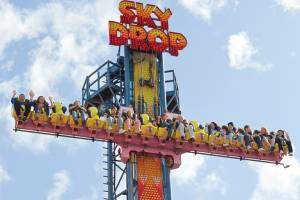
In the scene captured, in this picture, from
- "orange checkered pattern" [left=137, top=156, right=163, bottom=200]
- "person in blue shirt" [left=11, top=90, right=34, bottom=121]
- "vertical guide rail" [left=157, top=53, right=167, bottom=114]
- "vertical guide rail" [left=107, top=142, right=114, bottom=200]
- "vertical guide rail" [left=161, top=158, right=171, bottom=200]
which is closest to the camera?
"person in blue shirt" [left=11, top=90, right=34, bottom=121]

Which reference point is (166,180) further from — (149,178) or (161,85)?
(161,85)

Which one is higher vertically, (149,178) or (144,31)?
(144,31)

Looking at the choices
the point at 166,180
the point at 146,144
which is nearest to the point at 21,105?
the point at 146,144

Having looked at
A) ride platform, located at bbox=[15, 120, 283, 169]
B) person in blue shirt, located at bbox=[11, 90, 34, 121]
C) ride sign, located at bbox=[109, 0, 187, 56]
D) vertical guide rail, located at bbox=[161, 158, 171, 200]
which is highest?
ride sign, located at bbox=[109, 0, 187, 56]

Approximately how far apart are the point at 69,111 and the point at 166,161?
551cm

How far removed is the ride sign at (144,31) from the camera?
46500mm

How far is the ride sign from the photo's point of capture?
1831 inches

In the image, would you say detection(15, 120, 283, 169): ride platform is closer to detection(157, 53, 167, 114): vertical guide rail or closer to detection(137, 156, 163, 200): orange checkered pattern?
detection(137, 156, 163, 200): orange checkered pattern

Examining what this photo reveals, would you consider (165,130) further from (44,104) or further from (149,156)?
(44,104)

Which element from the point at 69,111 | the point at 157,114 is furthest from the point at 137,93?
the point at 69,111

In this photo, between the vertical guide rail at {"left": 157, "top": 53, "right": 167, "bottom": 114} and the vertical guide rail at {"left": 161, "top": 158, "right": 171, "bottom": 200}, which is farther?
the vertical guide rail at {"left": 157, "top": 53, "right": 167, "bottom": 114}

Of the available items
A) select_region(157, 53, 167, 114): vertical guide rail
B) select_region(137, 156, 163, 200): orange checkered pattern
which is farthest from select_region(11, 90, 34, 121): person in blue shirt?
select_region(157, 53, 167, 114): vertical guide rail

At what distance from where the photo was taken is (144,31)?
47062mm

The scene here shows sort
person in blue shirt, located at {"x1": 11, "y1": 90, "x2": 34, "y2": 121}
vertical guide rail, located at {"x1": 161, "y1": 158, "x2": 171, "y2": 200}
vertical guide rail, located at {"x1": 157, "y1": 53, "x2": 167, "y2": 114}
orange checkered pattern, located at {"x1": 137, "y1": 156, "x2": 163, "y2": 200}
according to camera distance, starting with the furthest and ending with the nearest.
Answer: vertical guide rail, located at {"x1": 157, "y1": 53, "x2": 167, "y2": 114} < vertical guide rail, located at {"x1": 161, "y1": 158, "x2": 171, "y2": 200} < orange checkered pattern, located at {"x1": 137, "y1": 156, "x2": 163, "y2": 200} < person in blue shirt, located at {"x1": 11, "y1": 90, "x2": 34, "y2": 121}
